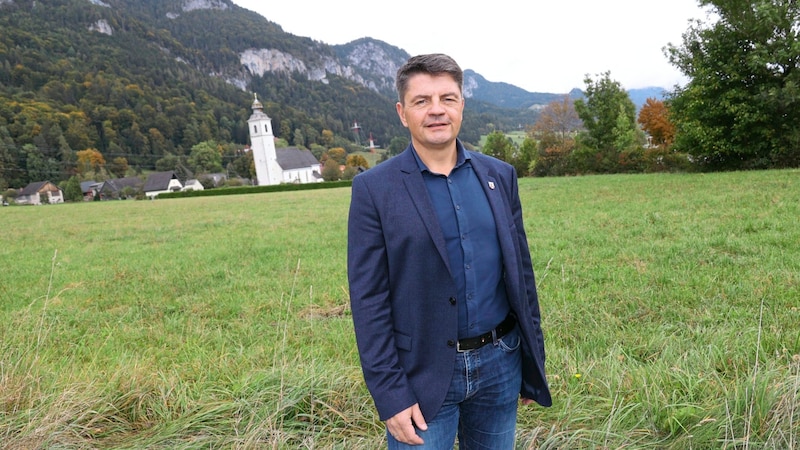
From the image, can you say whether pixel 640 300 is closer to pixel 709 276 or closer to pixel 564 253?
pixel 709 276

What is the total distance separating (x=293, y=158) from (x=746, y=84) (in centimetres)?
8724

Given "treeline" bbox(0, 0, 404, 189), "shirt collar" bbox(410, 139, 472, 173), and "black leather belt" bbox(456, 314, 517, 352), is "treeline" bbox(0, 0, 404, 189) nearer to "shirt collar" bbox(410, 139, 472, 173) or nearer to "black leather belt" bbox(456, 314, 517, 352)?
"shirt collar" bbox(410, 139, 472, 173)

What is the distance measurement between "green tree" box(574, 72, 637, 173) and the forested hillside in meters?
83.1

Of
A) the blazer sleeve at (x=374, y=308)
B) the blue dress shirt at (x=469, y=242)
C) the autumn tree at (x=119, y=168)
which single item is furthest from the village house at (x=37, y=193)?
the blue dress shirt at (x=469, y=242)

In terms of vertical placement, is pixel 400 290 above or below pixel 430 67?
below

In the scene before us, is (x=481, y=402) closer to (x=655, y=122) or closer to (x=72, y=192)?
(x=655, y=122)

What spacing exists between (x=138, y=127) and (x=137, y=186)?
35093 mm

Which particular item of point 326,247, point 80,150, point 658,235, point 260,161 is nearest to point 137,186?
point 260,161

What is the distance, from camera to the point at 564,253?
7.08 m

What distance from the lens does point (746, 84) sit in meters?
19.2

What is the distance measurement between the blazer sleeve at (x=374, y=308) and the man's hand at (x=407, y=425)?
0.08ft

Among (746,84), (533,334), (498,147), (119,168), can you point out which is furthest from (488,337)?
(119,168)

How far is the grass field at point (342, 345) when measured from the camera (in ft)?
7.60

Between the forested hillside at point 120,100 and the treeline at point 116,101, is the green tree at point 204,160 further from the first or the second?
the forested hillside at point 120,100
